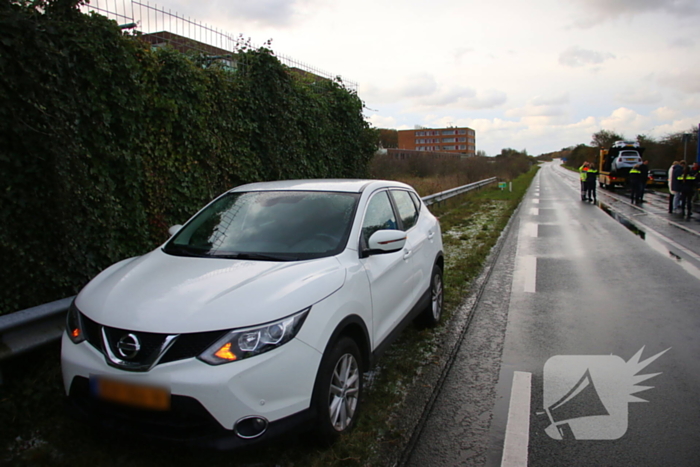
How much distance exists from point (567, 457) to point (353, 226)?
2062 mm

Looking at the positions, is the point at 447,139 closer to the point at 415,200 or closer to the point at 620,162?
the point at 620,162

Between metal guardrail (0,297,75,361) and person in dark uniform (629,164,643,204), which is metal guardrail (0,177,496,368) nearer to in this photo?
metal guardrail (0,297,75,361)

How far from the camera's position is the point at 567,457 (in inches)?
123

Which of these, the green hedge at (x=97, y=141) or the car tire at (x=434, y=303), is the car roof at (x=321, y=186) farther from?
the green hedge at (x=97, y=141)

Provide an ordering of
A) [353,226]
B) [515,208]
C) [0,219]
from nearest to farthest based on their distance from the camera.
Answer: [353,226] → [0,219] → [515,208]

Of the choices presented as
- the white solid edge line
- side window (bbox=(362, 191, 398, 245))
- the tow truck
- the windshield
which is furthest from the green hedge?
the tow truck

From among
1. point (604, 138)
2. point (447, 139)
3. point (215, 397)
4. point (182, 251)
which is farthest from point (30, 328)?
point (447, 139)

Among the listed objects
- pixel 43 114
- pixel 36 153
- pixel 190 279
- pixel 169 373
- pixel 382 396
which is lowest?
pixel 382 396

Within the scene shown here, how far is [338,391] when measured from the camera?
10.3ft

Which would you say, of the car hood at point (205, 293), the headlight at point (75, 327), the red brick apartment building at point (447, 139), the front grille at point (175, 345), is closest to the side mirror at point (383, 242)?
the car hood at point (205, 293)

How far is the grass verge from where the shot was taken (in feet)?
9.91

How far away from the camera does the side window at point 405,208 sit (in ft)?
16.4

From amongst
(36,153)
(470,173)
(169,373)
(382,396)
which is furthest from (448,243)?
(470,173)

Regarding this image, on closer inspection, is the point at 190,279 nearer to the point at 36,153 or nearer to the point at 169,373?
the point at 169,373
